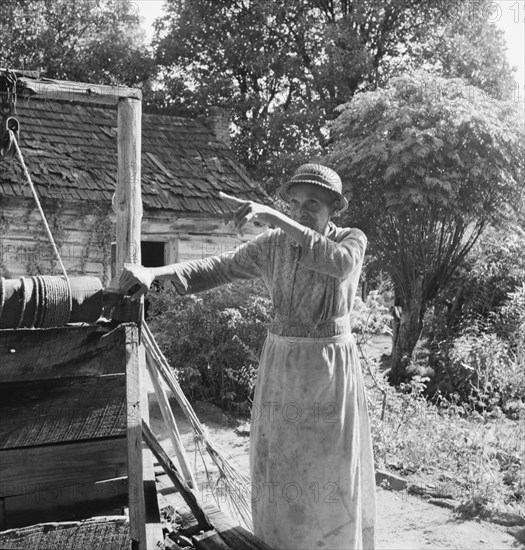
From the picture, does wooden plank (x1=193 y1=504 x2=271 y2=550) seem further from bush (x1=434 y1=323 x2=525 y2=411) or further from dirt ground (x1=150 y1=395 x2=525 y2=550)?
bush (x1=434 y1=323 x2=525 y2=411)

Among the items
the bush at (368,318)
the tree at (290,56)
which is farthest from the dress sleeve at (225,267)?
the tree at (290,56)

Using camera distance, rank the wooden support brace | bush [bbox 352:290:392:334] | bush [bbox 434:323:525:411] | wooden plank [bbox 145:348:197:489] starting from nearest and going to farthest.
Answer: wooden plank [bbox 145:348:197:489] < the wooden support brace < bush [bbox 352:290:392:334] < bush [bbox 434:323:525:411]

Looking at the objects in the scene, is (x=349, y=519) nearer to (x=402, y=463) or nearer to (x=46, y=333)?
(x=46, y=333)

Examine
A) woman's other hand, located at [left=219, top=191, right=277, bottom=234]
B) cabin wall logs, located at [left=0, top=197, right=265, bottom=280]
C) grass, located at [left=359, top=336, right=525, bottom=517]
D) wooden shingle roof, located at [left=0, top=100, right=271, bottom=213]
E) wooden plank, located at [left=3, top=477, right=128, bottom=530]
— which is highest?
wooden shingle roof, located at [left=0, top=100, right=271, bottom=213]

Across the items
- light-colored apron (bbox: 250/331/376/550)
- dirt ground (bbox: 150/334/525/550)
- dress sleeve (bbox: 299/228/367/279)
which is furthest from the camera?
dirt ground (bbox: 150/334/525/550)

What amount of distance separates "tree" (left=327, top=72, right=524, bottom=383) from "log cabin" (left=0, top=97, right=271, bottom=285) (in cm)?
187

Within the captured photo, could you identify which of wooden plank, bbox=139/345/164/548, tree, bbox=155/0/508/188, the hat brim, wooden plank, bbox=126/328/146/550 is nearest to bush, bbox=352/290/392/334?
the hat brim

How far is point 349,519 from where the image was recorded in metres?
2.77

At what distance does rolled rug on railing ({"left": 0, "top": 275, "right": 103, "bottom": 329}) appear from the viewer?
1585mm

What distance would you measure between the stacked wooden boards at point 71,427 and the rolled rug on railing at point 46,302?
0.03 metres

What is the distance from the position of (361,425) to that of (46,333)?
1.70m

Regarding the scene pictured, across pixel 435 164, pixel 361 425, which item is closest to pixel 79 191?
pixel 435 164

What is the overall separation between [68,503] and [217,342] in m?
6.78

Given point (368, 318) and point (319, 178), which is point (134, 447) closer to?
point (319, 178)
